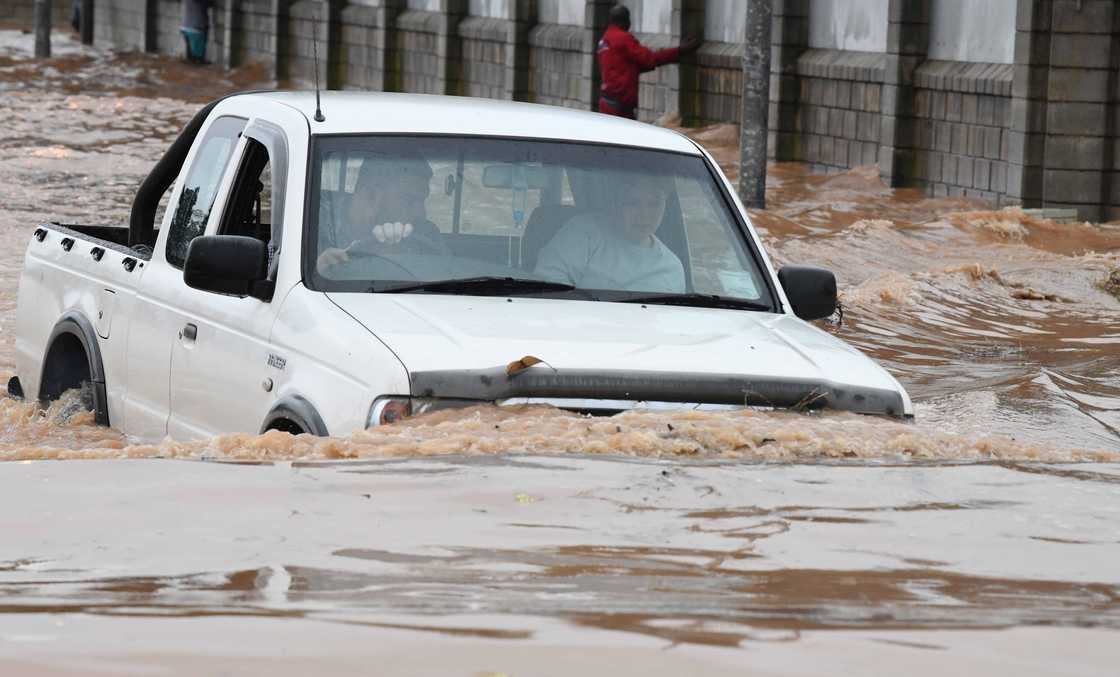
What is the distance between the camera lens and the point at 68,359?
7.60 m

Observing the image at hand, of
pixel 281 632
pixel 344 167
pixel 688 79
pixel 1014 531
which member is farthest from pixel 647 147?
pixel 688 79

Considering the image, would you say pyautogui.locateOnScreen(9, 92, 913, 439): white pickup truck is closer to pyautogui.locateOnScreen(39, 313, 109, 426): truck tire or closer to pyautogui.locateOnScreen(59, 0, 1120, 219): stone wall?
pyautogui.locateOnScreen(39, 313, 109, 426): truck tire

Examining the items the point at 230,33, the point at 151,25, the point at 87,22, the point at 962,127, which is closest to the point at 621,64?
the point at 962,127

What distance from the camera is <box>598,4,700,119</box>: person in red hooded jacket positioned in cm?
2159

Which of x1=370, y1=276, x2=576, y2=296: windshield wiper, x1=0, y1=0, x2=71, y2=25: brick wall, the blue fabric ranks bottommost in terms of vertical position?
x1=370, y1=276, x2=576, y2=296: windshield wiper

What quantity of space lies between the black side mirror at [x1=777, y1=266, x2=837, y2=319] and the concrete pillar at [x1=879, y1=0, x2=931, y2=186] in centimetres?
1386

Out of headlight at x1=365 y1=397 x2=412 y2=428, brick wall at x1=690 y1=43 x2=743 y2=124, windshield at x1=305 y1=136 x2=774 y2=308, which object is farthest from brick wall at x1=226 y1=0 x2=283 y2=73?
headlight at x1=365 y1=397 x2=412 y2=428

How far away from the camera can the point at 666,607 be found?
3611mm

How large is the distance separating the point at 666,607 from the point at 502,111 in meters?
3.31

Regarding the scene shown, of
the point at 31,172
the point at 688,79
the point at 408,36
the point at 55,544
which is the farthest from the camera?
the point at 408,36

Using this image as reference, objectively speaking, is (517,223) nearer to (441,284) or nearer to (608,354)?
(441,284)

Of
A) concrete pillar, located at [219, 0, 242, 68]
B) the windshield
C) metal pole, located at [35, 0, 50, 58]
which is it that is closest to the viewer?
the windshield

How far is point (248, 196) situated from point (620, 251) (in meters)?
1.41

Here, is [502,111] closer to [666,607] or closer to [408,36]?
[666,607]
